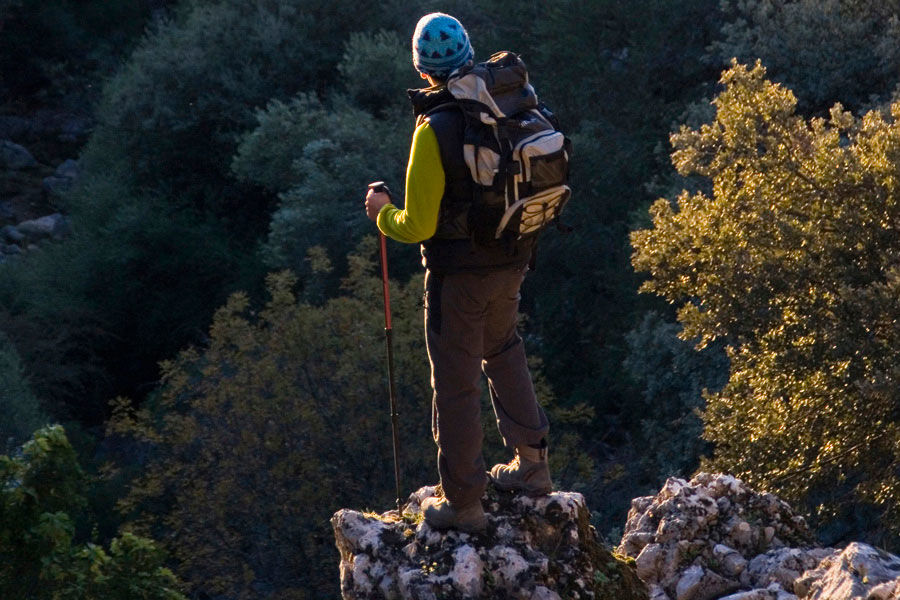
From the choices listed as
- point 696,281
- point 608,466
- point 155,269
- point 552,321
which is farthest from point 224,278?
point 696,281

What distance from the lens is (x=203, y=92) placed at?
2497 cm

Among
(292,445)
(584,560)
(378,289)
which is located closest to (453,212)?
(584,560)

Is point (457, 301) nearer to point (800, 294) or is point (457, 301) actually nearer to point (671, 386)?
point (800, 294)

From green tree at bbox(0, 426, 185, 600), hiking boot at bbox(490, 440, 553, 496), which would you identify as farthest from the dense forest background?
hiking boot at bbox(490, 440, 553, 496)

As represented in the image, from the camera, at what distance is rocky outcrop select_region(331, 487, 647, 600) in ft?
17.3

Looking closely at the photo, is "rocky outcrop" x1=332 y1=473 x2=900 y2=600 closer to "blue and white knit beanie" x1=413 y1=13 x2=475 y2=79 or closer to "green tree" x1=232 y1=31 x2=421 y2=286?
"blue and white knit beanie" x1=413 y1=13 x2=475 y2=79

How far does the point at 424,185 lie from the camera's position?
4812mm

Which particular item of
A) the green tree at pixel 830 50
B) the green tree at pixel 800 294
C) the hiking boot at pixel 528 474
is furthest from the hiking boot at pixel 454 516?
the green tree at pixel 830 50

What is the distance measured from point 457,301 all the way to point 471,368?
287 mm

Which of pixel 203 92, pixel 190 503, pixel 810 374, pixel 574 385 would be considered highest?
pixel 203 92

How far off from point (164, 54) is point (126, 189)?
8.93ft

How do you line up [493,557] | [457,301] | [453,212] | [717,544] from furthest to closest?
[717,544]
[493,557]
[457,301]
[453,212]

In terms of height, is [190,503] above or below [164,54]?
below

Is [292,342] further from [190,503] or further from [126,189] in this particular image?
[126,189]
